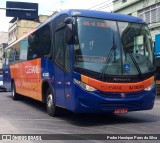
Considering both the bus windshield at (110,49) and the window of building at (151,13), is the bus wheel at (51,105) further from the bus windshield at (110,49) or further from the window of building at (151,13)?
the window of building at (151,13)

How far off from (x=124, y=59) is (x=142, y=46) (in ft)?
2.96

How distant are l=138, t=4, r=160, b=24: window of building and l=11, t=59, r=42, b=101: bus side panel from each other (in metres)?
12.7

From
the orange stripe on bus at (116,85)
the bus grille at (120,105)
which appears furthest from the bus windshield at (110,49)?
the bus grille at (120,105)

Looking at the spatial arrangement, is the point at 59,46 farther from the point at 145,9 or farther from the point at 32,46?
the point at 145,9

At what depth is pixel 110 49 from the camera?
919 cm

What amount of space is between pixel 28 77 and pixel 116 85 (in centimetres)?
620

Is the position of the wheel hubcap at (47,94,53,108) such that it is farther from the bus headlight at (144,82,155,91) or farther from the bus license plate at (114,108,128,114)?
the bus headlight at (144,82,155,91)

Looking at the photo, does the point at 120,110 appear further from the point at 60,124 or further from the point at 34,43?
the point at 34,43

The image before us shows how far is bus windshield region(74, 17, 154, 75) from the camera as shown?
895cm

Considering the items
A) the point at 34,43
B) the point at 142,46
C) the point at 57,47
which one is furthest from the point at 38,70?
the point at 142,46

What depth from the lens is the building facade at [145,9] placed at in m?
25.5

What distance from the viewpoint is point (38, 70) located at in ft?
40.7

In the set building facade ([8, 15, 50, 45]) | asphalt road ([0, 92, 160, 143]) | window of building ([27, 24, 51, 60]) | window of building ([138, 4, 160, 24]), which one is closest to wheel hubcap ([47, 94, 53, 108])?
asphalt road ([0, 92, 160, 143])

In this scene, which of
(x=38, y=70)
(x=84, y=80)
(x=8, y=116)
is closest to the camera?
(x=84, y=80)
